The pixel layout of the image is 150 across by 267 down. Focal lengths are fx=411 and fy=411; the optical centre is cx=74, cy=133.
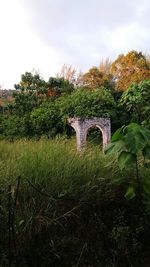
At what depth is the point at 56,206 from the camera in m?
3.27

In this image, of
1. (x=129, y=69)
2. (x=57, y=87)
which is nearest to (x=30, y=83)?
(x=57, y=87)

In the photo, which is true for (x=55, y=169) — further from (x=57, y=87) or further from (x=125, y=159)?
(x=57, y=87)

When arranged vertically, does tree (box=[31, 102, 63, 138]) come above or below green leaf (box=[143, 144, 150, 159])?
above

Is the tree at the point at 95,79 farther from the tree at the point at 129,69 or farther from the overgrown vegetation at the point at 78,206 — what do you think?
the overgrown vegetation at the point at 78,206

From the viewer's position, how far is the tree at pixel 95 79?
18.3 m

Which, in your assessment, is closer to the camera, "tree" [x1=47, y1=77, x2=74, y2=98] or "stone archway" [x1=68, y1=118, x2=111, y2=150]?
"stone archway" [x1=68, y1=118, x2=111, y2=150]

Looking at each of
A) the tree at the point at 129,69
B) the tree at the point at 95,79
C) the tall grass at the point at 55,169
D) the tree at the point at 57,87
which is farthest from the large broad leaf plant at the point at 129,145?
the tree at the point at 95,79

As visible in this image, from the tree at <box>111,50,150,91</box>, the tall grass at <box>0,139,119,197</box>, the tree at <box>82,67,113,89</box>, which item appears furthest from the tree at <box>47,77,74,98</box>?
the tall grass at <box>0,139,119,197</box>

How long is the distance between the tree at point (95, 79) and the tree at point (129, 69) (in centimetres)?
49

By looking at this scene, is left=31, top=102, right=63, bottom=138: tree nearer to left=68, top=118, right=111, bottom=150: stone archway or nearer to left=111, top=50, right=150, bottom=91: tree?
left=68, top=118, right=111, bottom=150: stone archway

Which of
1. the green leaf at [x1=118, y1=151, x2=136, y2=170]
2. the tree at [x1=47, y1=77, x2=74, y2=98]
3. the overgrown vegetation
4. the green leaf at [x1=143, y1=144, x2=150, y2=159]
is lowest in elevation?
the overgrown vegetation

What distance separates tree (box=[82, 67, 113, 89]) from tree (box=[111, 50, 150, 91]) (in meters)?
0.49

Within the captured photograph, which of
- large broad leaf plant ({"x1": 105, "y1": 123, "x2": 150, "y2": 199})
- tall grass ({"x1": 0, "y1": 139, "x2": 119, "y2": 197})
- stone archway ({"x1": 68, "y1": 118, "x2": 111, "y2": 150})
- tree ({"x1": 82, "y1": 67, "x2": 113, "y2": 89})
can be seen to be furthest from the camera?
tree ({"x1": 82, "y1": 67, "x2": 113, "y2": 89})

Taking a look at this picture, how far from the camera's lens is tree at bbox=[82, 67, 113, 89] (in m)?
18.3
